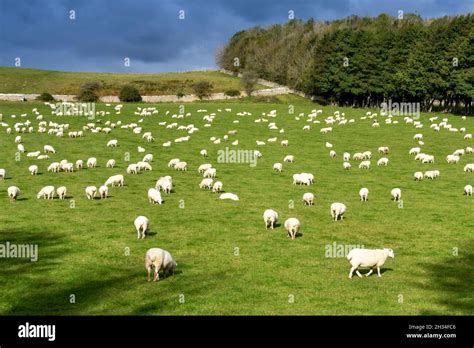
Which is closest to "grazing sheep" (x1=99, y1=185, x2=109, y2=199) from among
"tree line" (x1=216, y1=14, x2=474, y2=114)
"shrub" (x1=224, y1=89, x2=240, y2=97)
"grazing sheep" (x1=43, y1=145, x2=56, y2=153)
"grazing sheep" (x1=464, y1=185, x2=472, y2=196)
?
"grazing sheep" (x1=43, y1=145, x2=56, y2=153)

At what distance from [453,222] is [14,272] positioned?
24.7 m

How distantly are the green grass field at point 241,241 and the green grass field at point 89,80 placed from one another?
3867 inches

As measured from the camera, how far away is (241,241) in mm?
27641

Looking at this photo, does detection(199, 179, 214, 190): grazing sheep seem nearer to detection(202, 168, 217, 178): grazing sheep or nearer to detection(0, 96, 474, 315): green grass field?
detection(0, 96, 474, 315): green grass field

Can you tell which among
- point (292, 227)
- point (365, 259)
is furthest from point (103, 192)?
point (365, 259)

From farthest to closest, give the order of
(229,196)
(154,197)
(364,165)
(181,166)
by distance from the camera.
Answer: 1. (364,165)
2. (181,166)
3. (229,196)
4. (154,197)

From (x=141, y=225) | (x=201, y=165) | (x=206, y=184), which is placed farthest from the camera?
(x=201, y=165)

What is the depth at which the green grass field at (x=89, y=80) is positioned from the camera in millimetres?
151750

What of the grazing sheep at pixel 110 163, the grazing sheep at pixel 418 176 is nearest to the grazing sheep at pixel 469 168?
the grazing sheep at pixel 418 176

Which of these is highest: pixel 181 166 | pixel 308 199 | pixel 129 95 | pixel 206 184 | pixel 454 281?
pixel 129 95

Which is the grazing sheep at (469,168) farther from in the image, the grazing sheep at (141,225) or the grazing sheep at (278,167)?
the grazing sheep at (141,225)

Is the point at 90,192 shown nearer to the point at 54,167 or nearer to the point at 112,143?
the point at 54,167

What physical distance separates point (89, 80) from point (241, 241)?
15209 centimetres
